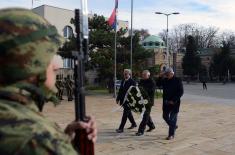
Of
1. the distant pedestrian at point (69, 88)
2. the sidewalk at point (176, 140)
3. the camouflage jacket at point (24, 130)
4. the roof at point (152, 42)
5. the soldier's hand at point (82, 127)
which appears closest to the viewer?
the camouflage jacket at point (24, 130)

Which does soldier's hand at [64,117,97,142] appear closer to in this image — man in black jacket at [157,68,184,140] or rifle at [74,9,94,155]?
rifle at [74,9,94,155]

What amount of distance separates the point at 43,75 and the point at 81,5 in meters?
1.35

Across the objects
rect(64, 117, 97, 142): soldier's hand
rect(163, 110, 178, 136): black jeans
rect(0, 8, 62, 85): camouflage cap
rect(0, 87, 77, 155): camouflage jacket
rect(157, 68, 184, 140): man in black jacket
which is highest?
rect(0, 8, 62, 85): camouflage cap

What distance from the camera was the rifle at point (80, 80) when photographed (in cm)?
202

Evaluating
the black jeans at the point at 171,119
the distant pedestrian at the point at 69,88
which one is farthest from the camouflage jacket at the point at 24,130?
the distant pedestrian at the point at 69,88

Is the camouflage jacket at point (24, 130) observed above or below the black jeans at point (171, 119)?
above

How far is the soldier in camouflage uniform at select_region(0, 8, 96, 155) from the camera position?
4.69ft

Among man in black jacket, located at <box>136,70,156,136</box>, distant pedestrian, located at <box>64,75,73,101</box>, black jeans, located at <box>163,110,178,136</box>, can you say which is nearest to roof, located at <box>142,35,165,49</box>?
distant pedestrian, located at <box>64,75,73,101</box>

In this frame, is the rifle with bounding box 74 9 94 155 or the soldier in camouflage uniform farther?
the rifle with bounding box 74 9 94 155

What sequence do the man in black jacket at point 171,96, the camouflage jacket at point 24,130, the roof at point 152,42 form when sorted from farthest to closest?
1. the roof at point 152,42
2. the man in black jacket at point 171,96
3. the camouflage jacket at point 24,130

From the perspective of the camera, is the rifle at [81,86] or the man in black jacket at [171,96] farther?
the man in black jacket at [171,96]

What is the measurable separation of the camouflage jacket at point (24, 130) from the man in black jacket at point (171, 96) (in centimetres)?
897

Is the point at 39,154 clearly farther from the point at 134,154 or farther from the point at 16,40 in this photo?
the point at 134,154

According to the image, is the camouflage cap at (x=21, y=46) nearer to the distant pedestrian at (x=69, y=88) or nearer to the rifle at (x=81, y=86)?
the rifle at (x=81, y=86)
